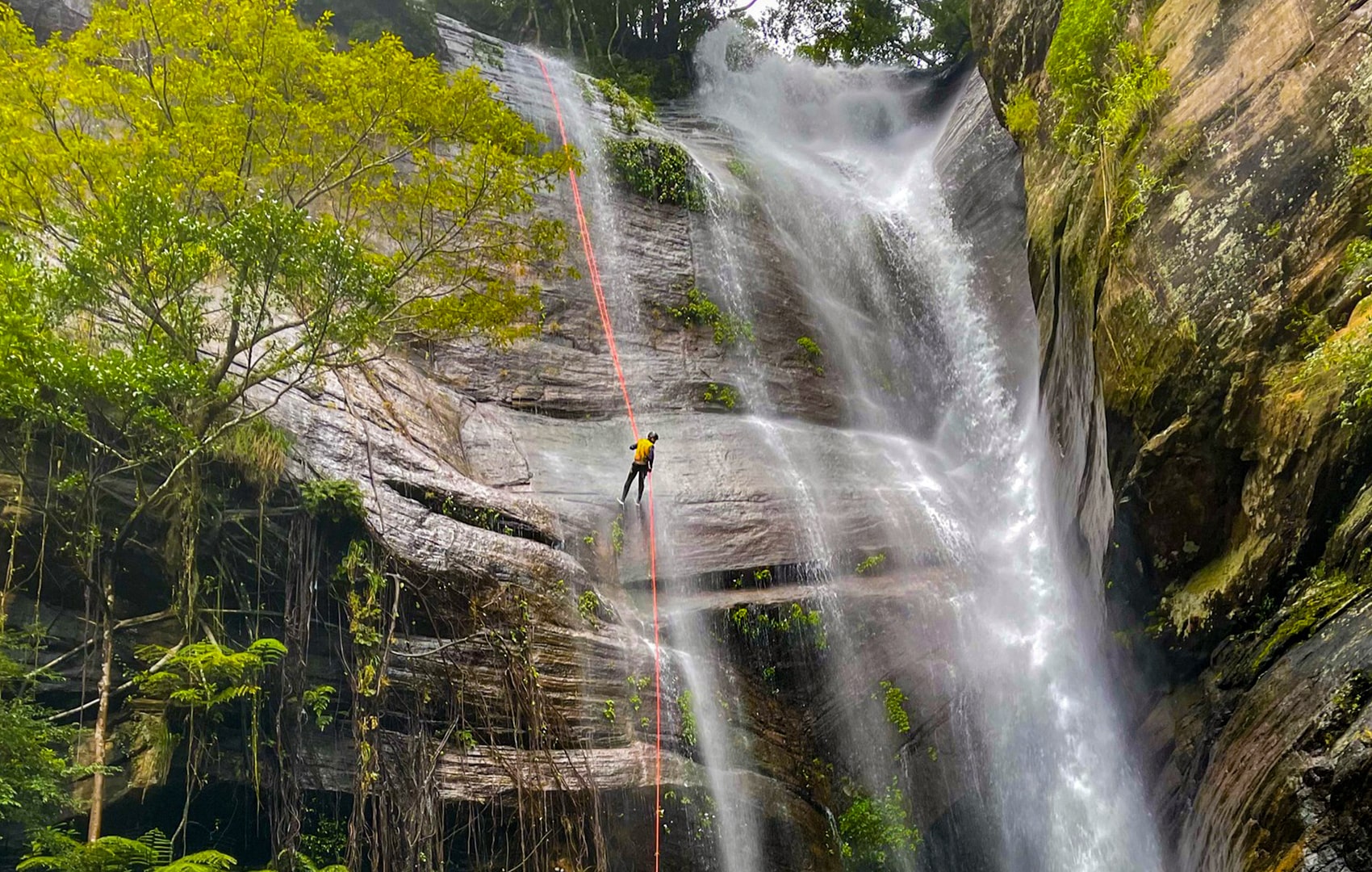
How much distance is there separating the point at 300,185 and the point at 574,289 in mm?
5642

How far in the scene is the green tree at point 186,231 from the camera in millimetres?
7430

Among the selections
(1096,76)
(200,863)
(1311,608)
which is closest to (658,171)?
(1096,76)

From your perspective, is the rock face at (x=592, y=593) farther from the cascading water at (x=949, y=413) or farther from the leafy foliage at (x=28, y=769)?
the leafy foliage at (x=28, y=769)

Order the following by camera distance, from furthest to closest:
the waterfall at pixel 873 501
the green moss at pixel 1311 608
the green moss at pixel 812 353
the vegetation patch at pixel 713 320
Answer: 1. the green moss at pixel 812 353
2. the vegetation patch at pixel 713 320
3. the waterfall at pixel 873 501
4. the green moss at pixel 1311 608

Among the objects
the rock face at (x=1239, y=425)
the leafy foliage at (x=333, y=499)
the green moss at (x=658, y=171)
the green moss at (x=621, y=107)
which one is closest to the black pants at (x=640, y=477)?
the leafy foliage at (x=333, y=499)

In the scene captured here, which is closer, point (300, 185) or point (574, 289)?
point (300, 185)

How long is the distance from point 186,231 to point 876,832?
8968mm

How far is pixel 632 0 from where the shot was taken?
77.9ft

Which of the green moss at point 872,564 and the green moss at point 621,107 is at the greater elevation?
the green moss at point 621,107

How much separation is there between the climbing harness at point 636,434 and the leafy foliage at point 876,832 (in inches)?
87.3

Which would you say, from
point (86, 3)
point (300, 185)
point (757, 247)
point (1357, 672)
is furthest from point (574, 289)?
point (1357, 672)

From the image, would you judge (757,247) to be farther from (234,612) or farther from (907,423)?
(234,612)

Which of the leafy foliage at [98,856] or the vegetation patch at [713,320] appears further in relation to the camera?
the vegetation patch at [713,320]

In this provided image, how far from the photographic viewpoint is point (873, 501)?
41.2 ft
